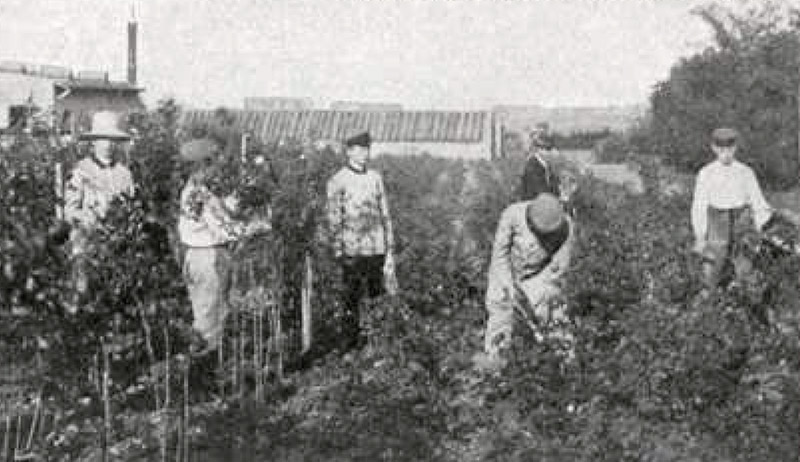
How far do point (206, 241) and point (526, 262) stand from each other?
6.24ft

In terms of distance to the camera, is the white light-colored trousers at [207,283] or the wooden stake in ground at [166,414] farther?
the white light-colored trousers at [207,283]

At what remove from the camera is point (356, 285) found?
24.9 feet

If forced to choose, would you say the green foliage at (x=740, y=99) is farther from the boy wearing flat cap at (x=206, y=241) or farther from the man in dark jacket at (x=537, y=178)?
the boy wearing flat cap at (x=206, y=241)

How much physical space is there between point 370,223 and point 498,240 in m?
1.27

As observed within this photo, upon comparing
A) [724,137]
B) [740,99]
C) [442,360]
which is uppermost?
[740,99]

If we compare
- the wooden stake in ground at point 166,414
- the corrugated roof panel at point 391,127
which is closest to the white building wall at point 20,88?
the corrugated roof panel at point 391,127

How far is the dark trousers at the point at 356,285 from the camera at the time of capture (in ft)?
24.4

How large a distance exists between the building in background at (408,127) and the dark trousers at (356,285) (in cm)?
3761

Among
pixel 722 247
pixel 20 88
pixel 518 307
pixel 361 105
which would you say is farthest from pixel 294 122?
pixel 518 307

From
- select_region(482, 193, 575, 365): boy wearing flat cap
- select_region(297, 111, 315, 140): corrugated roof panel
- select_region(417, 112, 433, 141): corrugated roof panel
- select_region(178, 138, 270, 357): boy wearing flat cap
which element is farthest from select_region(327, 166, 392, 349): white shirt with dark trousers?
select_region(417, 112, 433, 141): corrugated roof panel

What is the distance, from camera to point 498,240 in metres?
6.24

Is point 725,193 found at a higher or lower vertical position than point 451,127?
lower

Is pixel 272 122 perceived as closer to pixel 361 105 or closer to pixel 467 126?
pixel 467 126

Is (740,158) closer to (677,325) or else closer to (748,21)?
(748,21)
